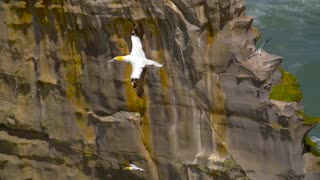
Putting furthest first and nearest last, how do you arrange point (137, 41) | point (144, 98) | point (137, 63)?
1. point (144, 98)
2. point (137, 41)
3. point (137, 63)

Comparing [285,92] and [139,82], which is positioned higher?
[139,82]

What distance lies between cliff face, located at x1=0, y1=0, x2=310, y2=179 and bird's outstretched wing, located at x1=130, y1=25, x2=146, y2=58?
19 cm

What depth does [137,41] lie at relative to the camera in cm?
1647

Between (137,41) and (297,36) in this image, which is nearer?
(137,41)

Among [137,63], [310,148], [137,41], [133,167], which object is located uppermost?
[137,41]

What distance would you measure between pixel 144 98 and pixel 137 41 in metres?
1.63

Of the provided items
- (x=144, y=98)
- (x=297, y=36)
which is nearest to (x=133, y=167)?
(x=144, y=98)

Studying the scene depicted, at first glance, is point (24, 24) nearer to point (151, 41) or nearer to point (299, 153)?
point (151, 41)

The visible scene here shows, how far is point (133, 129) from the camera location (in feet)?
58.1

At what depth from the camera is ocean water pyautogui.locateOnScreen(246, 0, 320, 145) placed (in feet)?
94.3

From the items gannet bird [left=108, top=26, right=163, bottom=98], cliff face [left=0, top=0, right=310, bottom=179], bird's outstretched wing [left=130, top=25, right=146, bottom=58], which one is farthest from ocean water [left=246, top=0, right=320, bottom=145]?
bird's outstretched wing [left=130, top=25, right=146, bottom=58]

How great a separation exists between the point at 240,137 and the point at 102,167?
3.88 m

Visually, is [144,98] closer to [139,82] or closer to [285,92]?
[139,82]

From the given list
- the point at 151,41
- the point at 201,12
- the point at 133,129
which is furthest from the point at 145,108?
the point at 201,12
